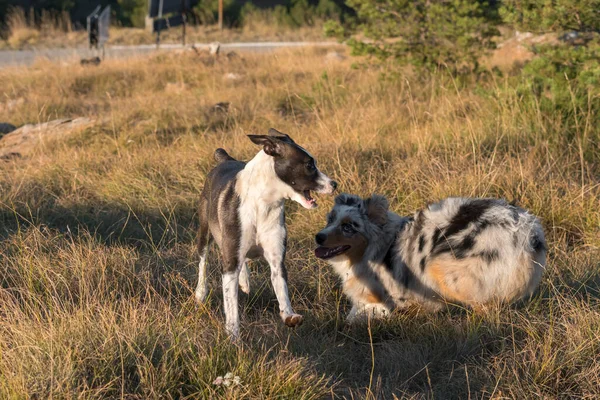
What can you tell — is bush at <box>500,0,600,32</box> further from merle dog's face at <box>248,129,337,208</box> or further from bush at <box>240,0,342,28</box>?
bush at <box>240,0,342,28</box>

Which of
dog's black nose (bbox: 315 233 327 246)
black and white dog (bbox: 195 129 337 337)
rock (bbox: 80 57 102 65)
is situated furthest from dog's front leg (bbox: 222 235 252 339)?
rock (bbox: 80 57 102 65)

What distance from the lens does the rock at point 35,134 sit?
29.8ft

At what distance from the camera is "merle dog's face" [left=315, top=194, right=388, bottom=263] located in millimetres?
4945

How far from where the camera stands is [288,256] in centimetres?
577

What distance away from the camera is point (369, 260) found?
5148 millimetres

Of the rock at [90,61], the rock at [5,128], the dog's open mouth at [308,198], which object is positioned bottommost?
the rock at [5,128]

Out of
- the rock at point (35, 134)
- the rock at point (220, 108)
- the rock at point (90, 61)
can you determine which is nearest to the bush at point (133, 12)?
the rock at point (90, 61)

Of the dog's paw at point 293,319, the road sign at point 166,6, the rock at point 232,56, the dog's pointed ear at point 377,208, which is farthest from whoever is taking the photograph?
the road sign at point 166,6

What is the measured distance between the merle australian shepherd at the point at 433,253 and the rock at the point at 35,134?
518 cm

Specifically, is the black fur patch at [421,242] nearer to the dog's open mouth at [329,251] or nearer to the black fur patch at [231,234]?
the dog's open mouth at [329,251]

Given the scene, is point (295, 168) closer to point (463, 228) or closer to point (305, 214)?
point (463, 228)

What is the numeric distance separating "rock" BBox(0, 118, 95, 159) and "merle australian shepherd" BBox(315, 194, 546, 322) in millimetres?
5181

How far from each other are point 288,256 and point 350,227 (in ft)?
2.86

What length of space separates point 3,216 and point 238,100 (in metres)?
4.86
